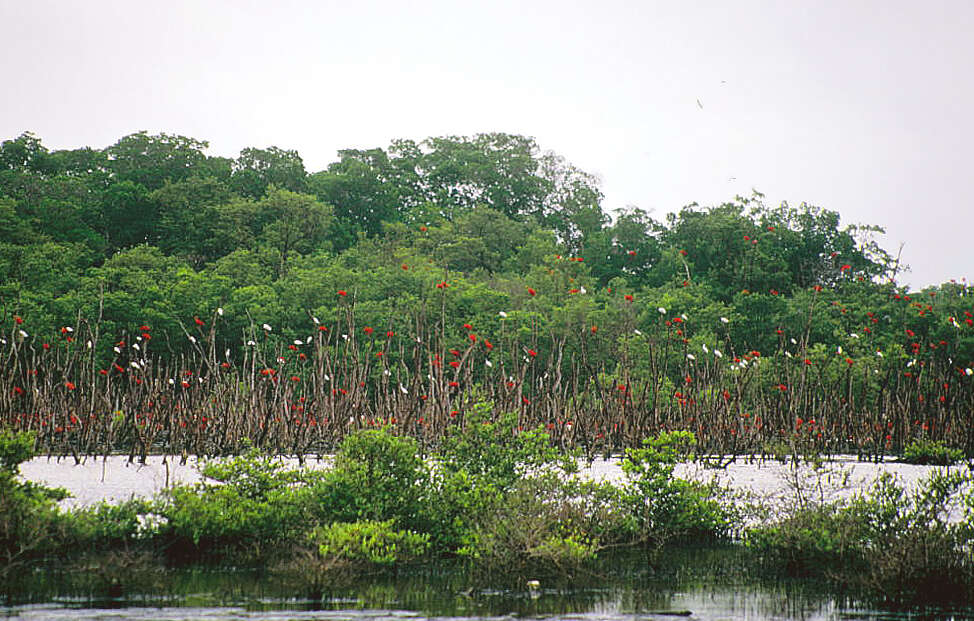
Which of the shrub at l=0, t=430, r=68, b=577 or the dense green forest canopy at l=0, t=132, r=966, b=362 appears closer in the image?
the shrub at l=0, t=430, r=68, b=577

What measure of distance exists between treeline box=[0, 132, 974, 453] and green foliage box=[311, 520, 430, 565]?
172 inches

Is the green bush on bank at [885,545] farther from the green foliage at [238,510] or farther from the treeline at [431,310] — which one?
the treeline at [431,310]

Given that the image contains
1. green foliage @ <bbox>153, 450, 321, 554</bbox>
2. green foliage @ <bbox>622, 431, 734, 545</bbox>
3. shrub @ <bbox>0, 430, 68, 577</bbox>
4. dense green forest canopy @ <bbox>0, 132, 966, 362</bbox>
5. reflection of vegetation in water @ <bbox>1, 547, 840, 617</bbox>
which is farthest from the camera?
dense green forest canopy @ <bbox>0, 132, 966, 362</bbox>

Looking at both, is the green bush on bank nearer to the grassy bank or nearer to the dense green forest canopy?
the grassy bank

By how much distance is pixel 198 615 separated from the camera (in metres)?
5.76

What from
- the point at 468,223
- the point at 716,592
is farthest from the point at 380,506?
the point at 468,223

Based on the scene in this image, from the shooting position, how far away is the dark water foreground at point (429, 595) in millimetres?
5941

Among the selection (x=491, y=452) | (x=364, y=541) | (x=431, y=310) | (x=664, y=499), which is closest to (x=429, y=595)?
(x=364, y=541)

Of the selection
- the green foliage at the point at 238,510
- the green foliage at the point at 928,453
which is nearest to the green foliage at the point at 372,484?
the green foliage at the point at 238,510

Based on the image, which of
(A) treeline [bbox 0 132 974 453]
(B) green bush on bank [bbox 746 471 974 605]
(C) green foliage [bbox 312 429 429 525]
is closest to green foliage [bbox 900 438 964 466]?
(A) treeline [bbox 0 132 974 453]

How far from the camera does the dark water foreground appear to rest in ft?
19.5

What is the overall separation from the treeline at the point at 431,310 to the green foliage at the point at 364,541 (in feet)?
14.3

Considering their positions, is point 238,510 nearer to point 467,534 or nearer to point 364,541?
point 364,541

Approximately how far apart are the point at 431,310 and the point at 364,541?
1671cm
